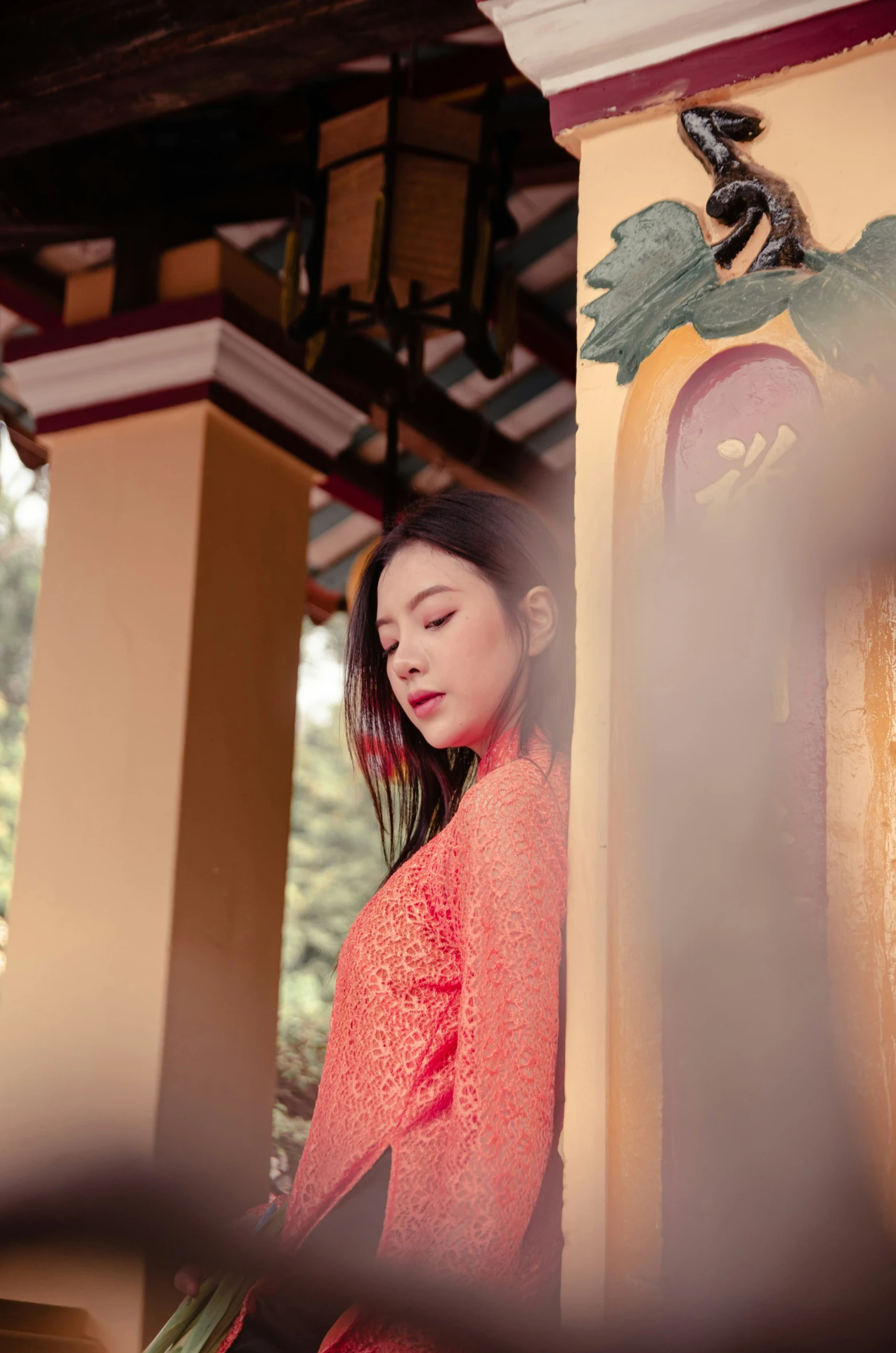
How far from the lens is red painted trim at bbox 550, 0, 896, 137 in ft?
5.34

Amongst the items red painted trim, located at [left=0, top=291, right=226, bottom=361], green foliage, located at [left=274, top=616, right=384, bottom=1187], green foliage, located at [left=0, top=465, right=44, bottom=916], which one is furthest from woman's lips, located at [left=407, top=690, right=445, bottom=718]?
green foliage, located at [left=0, top=465, right=44, bottom=916]

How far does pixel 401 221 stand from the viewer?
2713 mm

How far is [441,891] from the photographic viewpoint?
1.76 metres

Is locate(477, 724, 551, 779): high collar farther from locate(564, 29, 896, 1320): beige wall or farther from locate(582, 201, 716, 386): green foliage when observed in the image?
locate(582, 201, 716, 386): green foliage

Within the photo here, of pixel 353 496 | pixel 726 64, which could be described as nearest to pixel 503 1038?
pixel 726 64

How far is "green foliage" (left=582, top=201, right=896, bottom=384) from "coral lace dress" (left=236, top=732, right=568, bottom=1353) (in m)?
0.56

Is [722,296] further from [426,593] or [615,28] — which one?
[426,593]

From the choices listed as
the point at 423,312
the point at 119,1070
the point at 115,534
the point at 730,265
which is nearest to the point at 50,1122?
the point at 119,1070

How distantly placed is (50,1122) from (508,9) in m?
2.48

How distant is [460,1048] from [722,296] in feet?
3.08

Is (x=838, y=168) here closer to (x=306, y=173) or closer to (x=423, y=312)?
(x=423, y=312)

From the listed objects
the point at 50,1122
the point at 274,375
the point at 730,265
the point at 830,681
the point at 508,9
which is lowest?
the point at 50,1122

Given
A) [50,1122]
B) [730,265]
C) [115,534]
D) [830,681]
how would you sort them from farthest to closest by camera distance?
[115,534], [50,1122], [730,265], [830,681]

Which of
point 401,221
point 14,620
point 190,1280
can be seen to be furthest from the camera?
point 14,620
